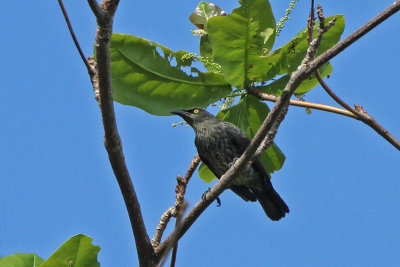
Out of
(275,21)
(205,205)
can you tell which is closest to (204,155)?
(275,21)

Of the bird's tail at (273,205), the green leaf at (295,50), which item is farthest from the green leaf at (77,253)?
the bird's tail at (273,205)

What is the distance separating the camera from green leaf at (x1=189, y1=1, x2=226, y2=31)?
467cm

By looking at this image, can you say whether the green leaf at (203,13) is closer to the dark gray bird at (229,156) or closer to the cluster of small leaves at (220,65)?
the cluster of small leaves at (220,65)

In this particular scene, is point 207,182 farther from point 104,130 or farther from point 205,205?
point 104,130

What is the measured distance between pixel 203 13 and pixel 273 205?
7.16ft

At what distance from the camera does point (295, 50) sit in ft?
13.6

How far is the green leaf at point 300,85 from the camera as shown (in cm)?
433

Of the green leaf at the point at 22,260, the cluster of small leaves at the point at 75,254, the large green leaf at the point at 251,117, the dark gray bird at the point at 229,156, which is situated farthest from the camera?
the dark gray bird at the point at 229,156

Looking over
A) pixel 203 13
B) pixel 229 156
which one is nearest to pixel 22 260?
pixel 203 13

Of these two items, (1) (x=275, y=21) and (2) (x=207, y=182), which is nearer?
(1) (x=275, y=21)

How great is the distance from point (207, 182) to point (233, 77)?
4.82 feet

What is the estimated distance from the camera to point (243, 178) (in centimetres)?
584

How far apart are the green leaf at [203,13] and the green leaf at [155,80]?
1.36 feet

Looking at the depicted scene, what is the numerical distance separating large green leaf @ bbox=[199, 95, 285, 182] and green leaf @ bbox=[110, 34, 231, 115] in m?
0.16
